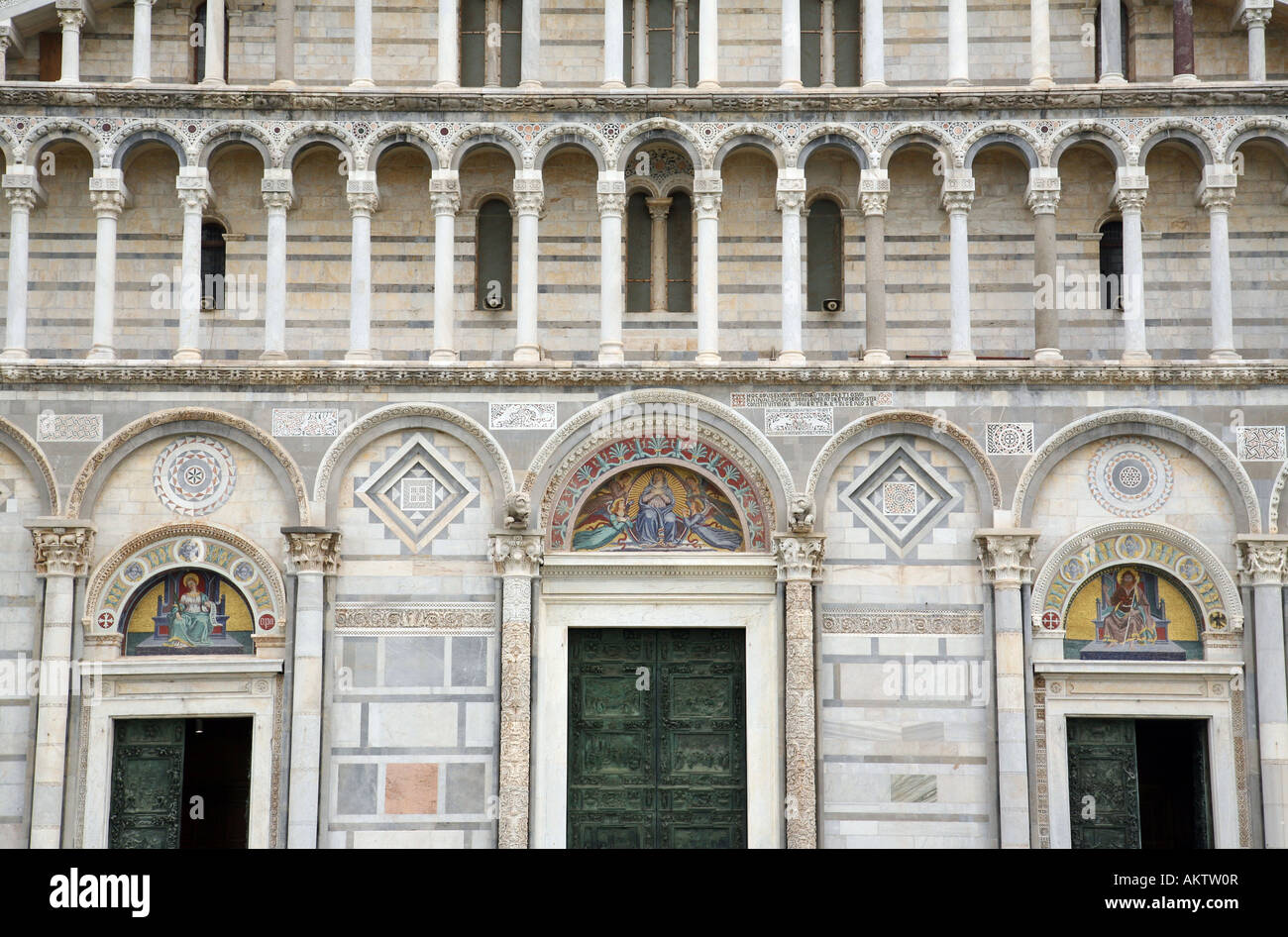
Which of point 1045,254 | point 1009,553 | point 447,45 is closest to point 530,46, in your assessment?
point 447,45

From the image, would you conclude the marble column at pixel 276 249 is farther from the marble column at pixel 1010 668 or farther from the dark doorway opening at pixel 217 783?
the marble column at pixel 1010 668

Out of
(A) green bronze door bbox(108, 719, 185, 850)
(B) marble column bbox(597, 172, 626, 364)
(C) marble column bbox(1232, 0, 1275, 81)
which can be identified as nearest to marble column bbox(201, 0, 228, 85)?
(B) marble column bbox(597, 172, 626, 364)

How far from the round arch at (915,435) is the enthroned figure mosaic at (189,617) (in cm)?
659

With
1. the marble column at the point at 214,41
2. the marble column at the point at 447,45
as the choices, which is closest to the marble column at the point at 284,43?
the marble column at the point at 214,41

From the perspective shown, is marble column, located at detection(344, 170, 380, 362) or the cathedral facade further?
marble column, located at detection(344, 170, 380, 362)

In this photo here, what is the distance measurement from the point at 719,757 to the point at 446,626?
3.39 m

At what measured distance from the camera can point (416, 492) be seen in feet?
61.2

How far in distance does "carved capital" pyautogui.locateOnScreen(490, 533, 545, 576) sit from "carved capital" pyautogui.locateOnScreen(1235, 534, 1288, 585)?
310 inches

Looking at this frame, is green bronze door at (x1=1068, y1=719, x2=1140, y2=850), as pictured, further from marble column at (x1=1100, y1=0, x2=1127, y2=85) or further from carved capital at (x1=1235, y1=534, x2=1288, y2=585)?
marble column at (x1=1100, y1=0, x2=1127, y2=85)

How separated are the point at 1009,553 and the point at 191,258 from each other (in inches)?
387

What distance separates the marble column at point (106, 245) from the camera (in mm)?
18781

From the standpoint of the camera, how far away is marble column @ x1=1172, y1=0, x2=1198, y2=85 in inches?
754

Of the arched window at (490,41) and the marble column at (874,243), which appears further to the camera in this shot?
the arched window at (490,41)

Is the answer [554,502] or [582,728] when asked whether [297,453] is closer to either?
[554,502]
